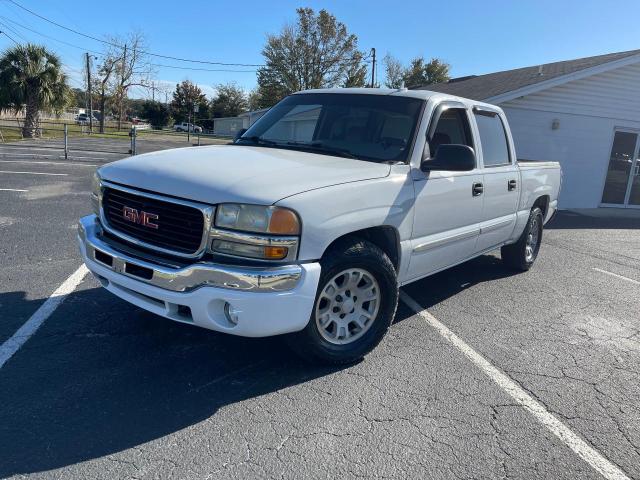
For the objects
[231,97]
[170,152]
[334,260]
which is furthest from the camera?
[231,97]

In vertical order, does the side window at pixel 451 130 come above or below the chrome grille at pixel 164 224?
above

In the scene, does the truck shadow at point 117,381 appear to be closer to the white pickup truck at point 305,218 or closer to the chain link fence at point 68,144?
the white pickup truck at point 305,218

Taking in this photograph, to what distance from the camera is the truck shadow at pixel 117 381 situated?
2602 millimetres

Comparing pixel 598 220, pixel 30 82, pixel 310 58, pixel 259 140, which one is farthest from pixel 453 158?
pixel 310 58

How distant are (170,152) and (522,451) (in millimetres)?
3142

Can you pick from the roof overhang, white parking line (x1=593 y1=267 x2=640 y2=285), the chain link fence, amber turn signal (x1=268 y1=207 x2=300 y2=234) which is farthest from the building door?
the chain link fence

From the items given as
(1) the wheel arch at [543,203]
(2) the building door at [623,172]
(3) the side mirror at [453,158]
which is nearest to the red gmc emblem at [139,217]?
(3) the side mirror at [453,158]

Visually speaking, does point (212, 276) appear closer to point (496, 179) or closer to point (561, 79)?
point (496, 179)

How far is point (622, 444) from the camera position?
289 centimetres

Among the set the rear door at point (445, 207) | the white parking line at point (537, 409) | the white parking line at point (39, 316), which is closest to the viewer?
the white parking line at point (537, 409)

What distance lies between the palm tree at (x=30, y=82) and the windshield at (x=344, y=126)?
Result: 29.6 metres

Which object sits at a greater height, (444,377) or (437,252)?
(437,252)

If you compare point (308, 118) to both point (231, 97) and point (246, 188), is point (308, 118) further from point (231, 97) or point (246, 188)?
point (231, 97)

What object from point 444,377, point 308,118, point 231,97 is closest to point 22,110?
point 308,118
